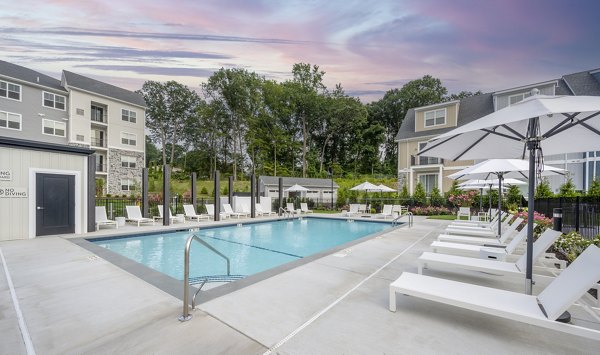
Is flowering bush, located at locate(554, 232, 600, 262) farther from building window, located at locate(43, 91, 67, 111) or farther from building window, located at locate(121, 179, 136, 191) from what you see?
building window, located at locate(43, 91, 67, 111)

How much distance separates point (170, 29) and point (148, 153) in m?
41.5

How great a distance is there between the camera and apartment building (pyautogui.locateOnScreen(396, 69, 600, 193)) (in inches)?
627

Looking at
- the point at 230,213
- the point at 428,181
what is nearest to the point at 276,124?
the point at 428,181

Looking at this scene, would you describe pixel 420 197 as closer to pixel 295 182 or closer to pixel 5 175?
pixel 295 182

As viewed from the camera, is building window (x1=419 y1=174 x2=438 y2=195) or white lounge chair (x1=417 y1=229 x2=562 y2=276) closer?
white lounge chair (x1=417 y1=229 x2=562 y2=276)

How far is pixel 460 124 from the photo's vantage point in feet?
72.2

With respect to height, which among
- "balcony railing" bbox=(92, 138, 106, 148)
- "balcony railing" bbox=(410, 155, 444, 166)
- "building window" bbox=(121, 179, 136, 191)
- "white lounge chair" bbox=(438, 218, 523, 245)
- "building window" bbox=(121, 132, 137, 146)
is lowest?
"white lounge chair" bbox=(438, 218, 523, 245)

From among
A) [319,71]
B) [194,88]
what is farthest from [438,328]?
[194,88]

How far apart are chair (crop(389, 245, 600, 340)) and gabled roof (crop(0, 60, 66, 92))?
2975 centimetres

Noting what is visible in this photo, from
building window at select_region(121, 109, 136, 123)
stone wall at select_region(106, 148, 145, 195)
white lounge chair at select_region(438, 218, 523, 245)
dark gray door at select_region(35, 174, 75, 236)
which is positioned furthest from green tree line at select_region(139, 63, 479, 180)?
white lounge chair at select_region(438, 218, 523, 245)

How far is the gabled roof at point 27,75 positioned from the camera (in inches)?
809

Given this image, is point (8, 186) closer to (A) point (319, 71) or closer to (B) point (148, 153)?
(A) point (319, 71)

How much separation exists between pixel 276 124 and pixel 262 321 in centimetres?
3572

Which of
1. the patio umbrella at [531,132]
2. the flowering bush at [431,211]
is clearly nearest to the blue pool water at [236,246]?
the patio umbrella at [531,132]
